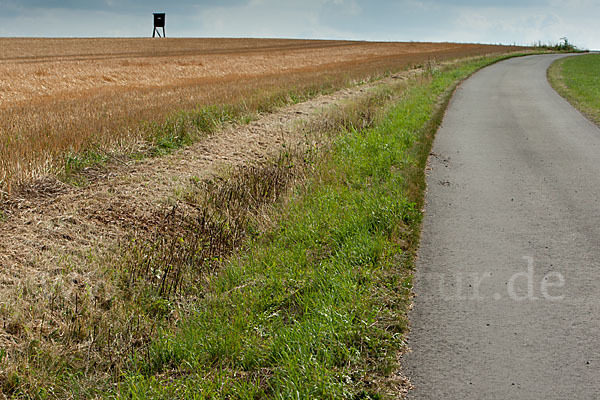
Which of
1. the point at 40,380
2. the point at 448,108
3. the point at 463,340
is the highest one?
the point at 448,108

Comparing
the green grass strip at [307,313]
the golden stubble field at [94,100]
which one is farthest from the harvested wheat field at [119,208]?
the green grass strip at [307,313]

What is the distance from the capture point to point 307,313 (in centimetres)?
453

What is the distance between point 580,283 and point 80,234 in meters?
5.61

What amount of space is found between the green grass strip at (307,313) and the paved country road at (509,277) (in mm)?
290

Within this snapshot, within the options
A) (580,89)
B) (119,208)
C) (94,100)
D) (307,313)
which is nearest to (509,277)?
(307,313)

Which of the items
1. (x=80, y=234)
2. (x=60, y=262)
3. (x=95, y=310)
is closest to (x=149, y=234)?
(x=80, y=234)

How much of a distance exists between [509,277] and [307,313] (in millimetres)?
2188

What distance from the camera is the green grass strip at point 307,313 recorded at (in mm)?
3809

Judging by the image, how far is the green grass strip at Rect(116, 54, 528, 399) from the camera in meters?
3.81

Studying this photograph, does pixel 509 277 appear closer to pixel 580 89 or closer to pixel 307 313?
pixel 307 313

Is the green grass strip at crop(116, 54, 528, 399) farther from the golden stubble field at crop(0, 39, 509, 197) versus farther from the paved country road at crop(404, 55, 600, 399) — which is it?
the golden stubble field at crop(0, 39, 509, 197)

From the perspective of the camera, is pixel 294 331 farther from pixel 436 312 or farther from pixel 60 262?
pixel 60 262

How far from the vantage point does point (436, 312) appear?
475 centimetres

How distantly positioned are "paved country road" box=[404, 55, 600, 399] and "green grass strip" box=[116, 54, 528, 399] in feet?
0.95
